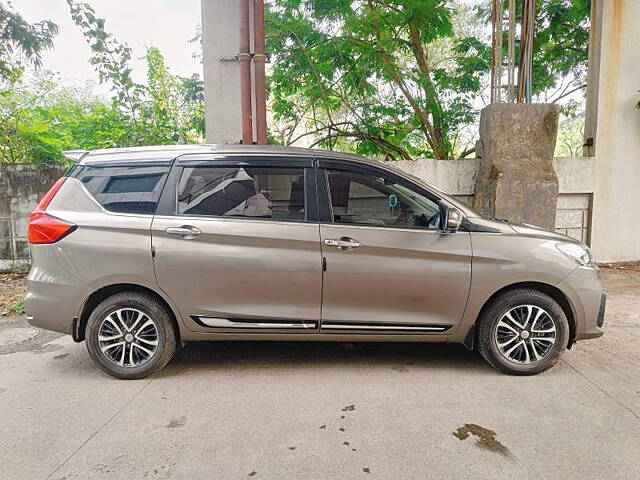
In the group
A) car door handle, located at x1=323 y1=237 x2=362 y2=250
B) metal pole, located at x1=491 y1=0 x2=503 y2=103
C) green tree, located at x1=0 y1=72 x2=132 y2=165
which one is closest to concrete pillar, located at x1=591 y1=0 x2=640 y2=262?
metal pole, located at x1=491 y1=0 x2=503 y2=103

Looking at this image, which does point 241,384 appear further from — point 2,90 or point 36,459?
point 2,90

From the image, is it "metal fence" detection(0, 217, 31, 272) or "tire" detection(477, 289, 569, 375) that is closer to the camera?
"tire" detection(477, 289, 569, 375)

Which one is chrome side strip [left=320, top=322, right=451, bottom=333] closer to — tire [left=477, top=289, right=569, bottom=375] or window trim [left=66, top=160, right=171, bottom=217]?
tire [left=477, top=289, right=569, bottom=375]

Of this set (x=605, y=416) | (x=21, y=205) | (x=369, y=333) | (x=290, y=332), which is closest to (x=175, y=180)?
(x=290, y=332)

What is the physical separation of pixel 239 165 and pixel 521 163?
14.9 ft

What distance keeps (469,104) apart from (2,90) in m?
8.15

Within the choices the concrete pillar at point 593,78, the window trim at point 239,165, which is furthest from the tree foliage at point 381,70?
the window trim at point 239,165

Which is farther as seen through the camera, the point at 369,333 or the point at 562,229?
the point at 562,229

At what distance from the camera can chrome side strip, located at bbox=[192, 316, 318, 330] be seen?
351 cm

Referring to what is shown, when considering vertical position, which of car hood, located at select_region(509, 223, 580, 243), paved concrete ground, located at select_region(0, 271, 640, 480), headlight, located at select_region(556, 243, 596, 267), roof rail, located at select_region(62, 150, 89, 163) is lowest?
paved concrete ground, located at select_region(0, 271, 640, 480)

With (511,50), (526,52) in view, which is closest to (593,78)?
(526,52)

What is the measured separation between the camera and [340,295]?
11.5 ft

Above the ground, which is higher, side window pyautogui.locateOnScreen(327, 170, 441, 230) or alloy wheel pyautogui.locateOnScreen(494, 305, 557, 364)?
side window pyautogui.locateOnScreen(327, 170, 441, 230)

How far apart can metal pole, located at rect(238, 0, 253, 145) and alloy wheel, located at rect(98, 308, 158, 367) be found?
376 cm
